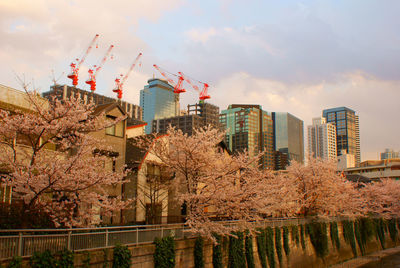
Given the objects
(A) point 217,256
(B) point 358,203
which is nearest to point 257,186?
(A) point 217,256

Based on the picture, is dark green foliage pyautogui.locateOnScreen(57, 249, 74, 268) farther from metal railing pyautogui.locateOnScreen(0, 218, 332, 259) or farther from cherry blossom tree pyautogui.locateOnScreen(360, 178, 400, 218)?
cherry blossom tree pyautogui.locateOnScreen(360, 178, 400, 218)

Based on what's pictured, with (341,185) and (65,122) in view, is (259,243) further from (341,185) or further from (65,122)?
(341,185)

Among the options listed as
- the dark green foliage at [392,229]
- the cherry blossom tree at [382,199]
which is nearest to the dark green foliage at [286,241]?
the cherry blossom tree at [382,199]

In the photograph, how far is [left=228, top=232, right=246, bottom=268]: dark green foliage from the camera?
24453mm

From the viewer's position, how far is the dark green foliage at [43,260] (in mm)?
12922

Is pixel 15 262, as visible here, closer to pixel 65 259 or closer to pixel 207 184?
pixel 65 259

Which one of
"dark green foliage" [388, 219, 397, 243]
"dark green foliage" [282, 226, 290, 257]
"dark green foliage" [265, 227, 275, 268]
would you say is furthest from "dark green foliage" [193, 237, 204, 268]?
"dark green foliage" [388, 219, 397, 243]

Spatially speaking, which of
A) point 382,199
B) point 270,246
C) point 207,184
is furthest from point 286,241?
point 382,199

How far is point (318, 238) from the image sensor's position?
38.0m

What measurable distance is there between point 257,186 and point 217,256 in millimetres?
5540

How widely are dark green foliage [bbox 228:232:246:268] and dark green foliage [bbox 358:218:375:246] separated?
1262 inches

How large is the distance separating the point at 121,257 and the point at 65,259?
2972 mm

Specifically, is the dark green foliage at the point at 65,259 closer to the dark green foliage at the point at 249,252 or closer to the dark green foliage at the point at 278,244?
the dark green foliage at the point at 249,252

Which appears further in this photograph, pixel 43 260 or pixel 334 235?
pixel 334 235
